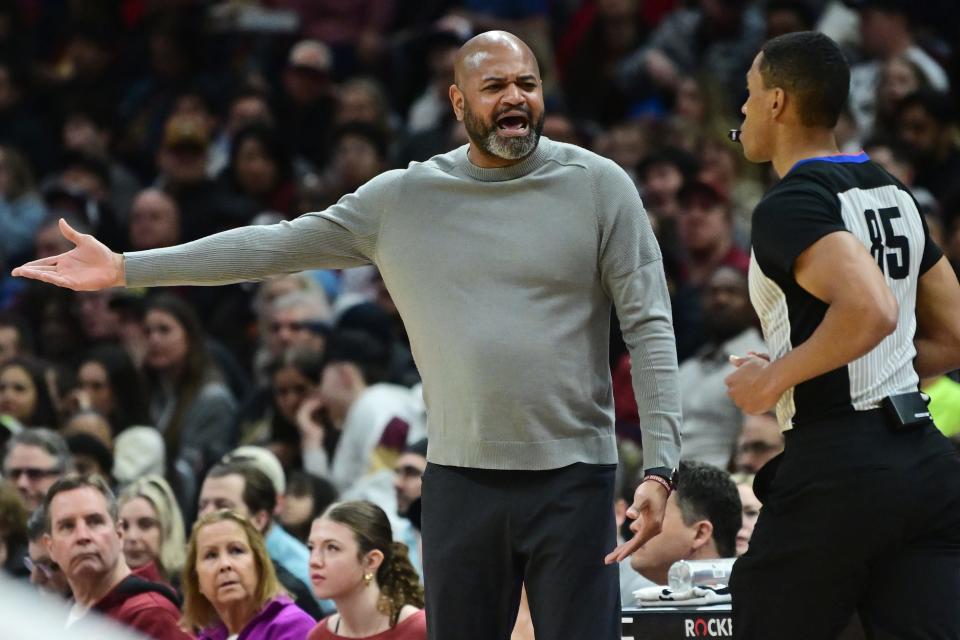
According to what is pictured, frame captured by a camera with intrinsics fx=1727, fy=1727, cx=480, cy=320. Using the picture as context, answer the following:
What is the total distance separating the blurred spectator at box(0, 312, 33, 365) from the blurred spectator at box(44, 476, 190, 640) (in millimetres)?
3480

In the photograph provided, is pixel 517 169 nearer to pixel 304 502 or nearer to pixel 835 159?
pixel 835 159

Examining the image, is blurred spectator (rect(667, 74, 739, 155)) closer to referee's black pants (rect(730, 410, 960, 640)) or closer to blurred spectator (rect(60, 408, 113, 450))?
blurred spectator (rect(60, 408, 113, 450))

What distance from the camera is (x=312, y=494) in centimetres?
746

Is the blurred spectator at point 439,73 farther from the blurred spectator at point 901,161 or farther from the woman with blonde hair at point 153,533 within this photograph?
the woman with blonde hair at point 153,533

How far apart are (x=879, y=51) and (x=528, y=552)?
7372 mm

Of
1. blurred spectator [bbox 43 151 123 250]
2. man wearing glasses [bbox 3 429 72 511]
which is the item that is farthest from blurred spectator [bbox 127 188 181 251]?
man wearing glasses [bbox 3 429 72 511]

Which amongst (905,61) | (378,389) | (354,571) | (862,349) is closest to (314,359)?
(378,389)

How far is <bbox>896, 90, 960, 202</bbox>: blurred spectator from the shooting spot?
9.49m

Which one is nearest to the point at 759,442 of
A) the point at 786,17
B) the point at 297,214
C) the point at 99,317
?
the point at 786,17

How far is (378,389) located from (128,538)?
1615 millimetres

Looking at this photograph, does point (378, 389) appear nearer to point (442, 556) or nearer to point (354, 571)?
point (354, 571)

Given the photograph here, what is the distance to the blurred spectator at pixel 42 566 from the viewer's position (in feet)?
21.5

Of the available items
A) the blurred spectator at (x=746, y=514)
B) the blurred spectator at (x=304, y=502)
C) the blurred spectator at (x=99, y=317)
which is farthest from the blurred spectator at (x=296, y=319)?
the blurred spectator at (x=746, y=514)

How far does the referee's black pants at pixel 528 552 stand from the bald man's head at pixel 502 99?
0.71 metres
